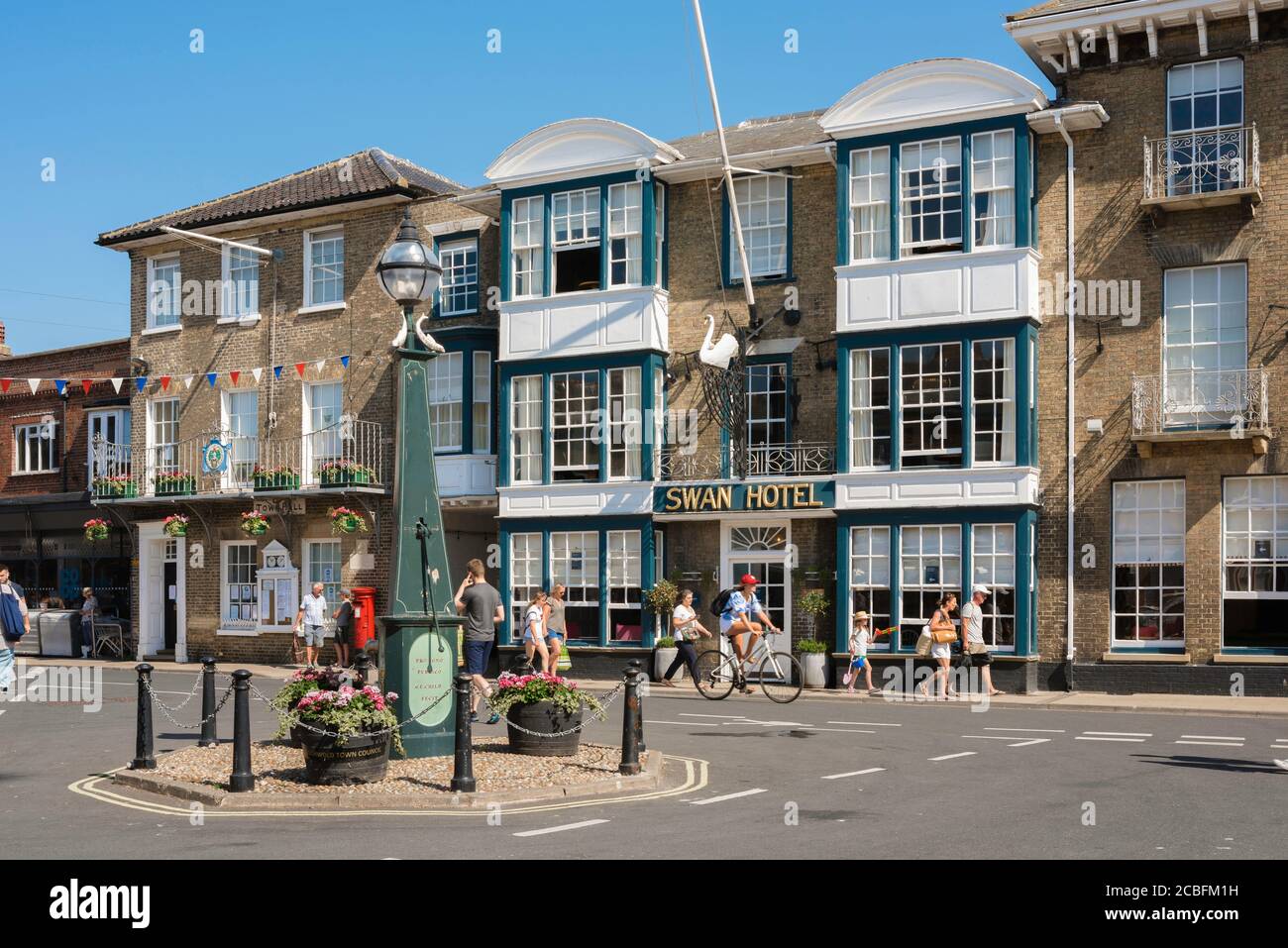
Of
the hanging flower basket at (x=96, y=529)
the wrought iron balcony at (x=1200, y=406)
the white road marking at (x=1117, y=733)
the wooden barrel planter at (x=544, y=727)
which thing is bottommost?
the white road marking at (x=1117, y=733)

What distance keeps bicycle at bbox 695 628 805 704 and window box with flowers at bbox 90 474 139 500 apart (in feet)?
58.6

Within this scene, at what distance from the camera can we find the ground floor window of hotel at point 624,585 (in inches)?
1091

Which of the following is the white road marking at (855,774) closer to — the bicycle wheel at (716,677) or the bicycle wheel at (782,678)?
the bicycle wheel at (782,678)

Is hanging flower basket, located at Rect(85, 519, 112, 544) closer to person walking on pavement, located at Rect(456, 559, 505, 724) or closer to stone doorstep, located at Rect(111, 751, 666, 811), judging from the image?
person walking on pavement, located at Rect(456, 559, 505, 724)

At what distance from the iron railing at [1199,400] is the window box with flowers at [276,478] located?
18007 millimetres

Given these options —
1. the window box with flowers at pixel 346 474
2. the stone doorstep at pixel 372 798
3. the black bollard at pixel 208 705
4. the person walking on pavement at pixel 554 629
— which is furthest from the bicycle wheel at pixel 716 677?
the window box with flowers at pixel 346 474

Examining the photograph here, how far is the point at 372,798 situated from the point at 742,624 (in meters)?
10.9

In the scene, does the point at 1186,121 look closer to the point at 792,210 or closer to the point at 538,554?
the point at 792,210

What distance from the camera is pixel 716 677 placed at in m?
22.3

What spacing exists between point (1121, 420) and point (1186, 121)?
16.4 ft

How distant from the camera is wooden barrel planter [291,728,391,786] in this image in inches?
470

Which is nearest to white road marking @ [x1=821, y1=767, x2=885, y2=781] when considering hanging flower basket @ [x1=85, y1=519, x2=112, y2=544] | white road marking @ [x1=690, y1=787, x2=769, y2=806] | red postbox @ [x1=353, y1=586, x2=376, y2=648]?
white road marking @ [x1=690, y1=787, x2=769, y2=806]

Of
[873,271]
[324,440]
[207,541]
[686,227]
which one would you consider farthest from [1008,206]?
[207,541]

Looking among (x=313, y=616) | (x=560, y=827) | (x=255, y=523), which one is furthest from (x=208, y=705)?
(x=255, y=523)
